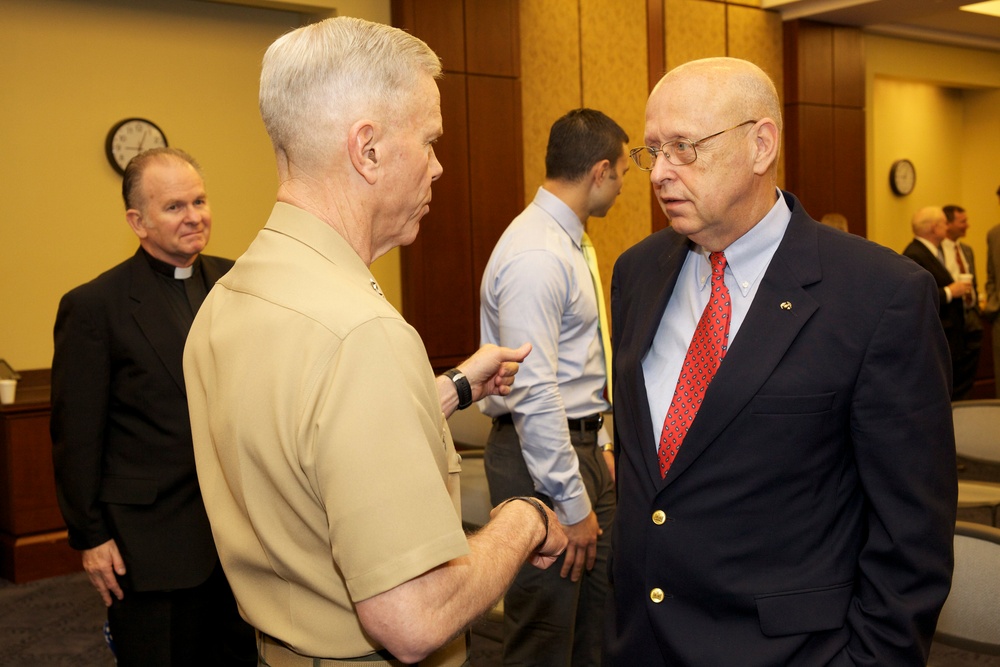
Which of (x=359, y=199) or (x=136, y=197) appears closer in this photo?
(x=359, y=199)

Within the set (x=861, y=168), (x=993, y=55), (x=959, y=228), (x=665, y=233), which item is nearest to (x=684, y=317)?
(x=665, y=233)

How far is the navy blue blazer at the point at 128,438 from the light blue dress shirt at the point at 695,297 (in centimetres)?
144

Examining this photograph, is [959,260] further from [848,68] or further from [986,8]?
[986,8]

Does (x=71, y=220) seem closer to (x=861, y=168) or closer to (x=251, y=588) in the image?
(x=251, y=588)

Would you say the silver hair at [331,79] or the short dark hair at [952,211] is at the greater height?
the short dark hair at [952,211]

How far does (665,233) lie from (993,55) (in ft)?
38.0

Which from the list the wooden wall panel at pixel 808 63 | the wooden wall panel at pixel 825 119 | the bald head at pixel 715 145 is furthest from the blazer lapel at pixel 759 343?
the wooden wall panel at pixel 808 63

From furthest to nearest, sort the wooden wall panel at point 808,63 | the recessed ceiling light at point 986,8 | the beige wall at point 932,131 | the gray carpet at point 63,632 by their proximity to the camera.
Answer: the beige wall at point 932,131
the recessed ceiling light at point 986,8
the wooden wall panel at point 808,63
the gray carpet at point 63,632

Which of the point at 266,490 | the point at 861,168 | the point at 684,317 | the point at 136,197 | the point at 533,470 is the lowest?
the point at 533,470

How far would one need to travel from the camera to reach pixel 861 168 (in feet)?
32.6

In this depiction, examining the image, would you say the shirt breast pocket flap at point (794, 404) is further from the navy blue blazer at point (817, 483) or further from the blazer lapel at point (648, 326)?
the blazer lapel at point (648, 326)

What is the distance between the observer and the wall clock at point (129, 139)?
6.04 metres

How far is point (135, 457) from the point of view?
2.61m

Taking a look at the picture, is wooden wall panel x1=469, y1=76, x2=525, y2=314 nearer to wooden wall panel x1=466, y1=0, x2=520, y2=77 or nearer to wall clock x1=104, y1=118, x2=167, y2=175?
wooden wall panel x1=466, y1=0, x2=520, y2=77
